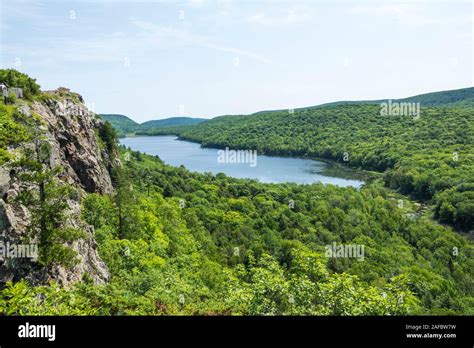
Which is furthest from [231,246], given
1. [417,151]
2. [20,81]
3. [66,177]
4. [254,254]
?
[417,151]

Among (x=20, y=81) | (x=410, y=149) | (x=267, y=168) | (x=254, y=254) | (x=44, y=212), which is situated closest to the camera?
(x=44, y=212)

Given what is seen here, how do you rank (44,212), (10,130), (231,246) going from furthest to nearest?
(231,246)
(10,130)
(44,212)

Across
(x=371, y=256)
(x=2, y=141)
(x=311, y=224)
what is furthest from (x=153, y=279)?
(x=311, y=224)

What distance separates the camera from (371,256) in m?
61.4

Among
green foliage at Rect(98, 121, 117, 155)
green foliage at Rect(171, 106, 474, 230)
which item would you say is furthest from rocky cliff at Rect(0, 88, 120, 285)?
green foliage at Rect(171, 106, 474, 230)

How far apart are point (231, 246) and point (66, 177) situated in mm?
30211

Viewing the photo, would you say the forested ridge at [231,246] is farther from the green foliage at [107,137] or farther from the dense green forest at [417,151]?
the dense green forest at [417,151]

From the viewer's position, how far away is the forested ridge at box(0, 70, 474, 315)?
40.1 feet

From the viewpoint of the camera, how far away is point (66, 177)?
95.7 ft

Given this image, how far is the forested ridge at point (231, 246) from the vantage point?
12219 mm

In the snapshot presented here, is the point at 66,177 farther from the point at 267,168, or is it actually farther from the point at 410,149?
the point at 410,149

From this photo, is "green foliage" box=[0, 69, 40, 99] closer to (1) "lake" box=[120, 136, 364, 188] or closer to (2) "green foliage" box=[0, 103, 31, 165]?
(2) "green foliage" box=[0, 103, 31, 165]

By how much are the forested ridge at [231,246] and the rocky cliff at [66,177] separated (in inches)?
18.1
